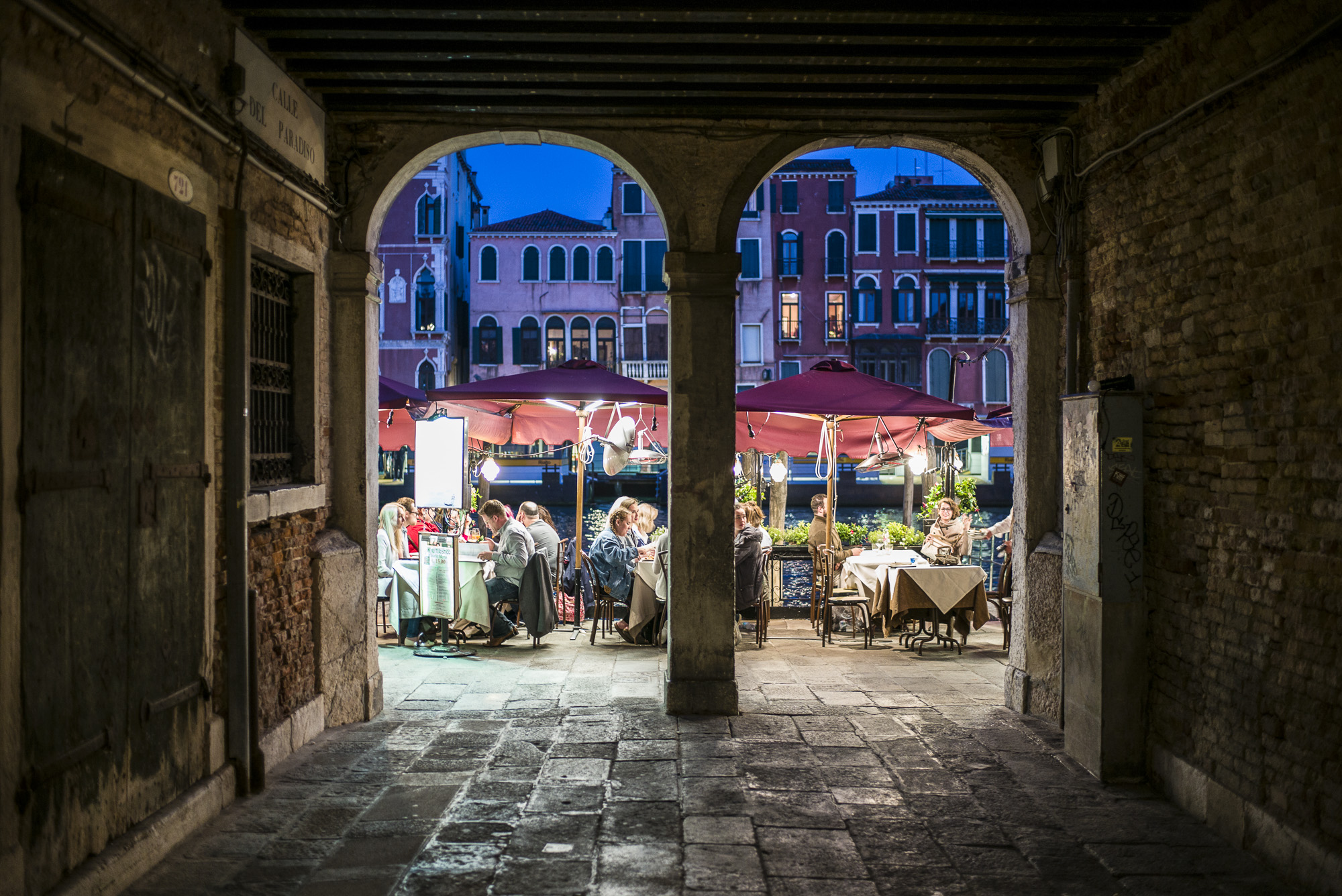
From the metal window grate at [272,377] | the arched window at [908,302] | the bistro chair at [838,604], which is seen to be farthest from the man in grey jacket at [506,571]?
the arched window at [908,302]

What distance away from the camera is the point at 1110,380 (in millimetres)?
5043

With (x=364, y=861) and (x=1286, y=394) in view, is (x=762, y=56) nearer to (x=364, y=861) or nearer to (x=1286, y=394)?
(x=1286, y=394)

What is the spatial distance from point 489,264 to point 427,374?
550 cm

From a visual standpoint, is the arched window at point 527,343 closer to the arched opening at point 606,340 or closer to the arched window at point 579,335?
the arched window at point 579,335

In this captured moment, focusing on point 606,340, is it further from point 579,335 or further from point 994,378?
point 994,378

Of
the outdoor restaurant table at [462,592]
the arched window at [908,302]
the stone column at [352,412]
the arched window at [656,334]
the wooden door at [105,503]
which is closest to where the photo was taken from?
the wooden door at [105,503]

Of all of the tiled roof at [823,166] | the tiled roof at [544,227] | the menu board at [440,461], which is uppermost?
the tiled roof at [823,166]

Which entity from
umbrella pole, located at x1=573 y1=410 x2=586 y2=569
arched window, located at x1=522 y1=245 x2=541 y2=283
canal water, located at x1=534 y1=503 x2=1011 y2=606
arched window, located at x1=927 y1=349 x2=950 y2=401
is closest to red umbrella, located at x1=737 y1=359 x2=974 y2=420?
umbrella pole, located at x1=573 y1=410 x2=586 y2=569

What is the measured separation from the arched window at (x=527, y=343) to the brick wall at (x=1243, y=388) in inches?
1364

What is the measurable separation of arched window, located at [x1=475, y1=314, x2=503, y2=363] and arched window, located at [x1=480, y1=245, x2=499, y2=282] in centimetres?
167

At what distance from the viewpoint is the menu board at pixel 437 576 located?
8.18m

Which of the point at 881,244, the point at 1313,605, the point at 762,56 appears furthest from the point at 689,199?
the point at 881,244

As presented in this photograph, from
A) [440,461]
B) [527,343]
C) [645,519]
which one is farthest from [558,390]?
[527,343]

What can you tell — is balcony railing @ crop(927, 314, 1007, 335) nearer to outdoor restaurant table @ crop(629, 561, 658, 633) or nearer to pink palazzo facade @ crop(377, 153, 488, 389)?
pink palazzo facade @ crop(377, 153, 488, 389)
